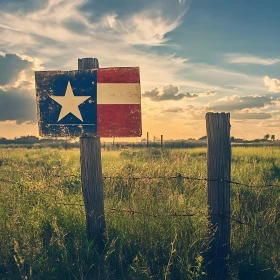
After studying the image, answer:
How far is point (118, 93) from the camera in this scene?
3.95 metres

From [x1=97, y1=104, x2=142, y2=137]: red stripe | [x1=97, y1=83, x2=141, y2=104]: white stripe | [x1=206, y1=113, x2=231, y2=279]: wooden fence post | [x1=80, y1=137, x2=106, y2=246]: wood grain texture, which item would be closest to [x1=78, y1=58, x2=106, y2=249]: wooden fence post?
[x1=80, y1=137, x2=106, y2=246]: wood grain texture

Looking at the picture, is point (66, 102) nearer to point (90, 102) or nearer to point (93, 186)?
point (90, 102)

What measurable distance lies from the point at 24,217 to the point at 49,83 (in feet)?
5.61

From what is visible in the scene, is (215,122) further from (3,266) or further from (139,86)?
(3,266)

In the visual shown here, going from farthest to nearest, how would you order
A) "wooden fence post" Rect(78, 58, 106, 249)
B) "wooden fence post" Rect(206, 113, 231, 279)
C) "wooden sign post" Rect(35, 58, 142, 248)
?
1. "wooden sign post" Rect(35, 58, 142, 248)
2. "wooden fence post" Rect(78, 58, 106, 249)
3. "wooden fence post" Rect(206, 113, 231, 279)

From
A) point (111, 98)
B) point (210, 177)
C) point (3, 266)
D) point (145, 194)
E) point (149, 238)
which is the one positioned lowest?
point (3, 266)

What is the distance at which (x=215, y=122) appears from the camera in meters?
3.47

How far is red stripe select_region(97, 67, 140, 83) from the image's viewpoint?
3.92 metres

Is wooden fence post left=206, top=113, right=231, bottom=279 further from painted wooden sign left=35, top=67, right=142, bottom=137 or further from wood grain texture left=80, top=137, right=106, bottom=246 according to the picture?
wood grain texture left=80, top=137, right=106, bottom=246

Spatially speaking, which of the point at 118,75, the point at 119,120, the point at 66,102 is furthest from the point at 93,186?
the point at 118,75

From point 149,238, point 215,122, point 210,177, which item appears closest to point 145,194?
point 149,238

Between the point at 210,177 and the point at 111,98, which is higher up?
the point at 111,98

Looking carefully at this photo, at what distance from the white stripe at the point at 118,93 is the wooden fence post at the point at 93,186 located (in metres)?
0.50

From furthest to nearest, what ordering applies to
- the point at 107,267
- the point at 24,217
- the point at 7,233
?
Result: 1. the point at 24,217
2. the point at 7,233
3. the point at 107,267
